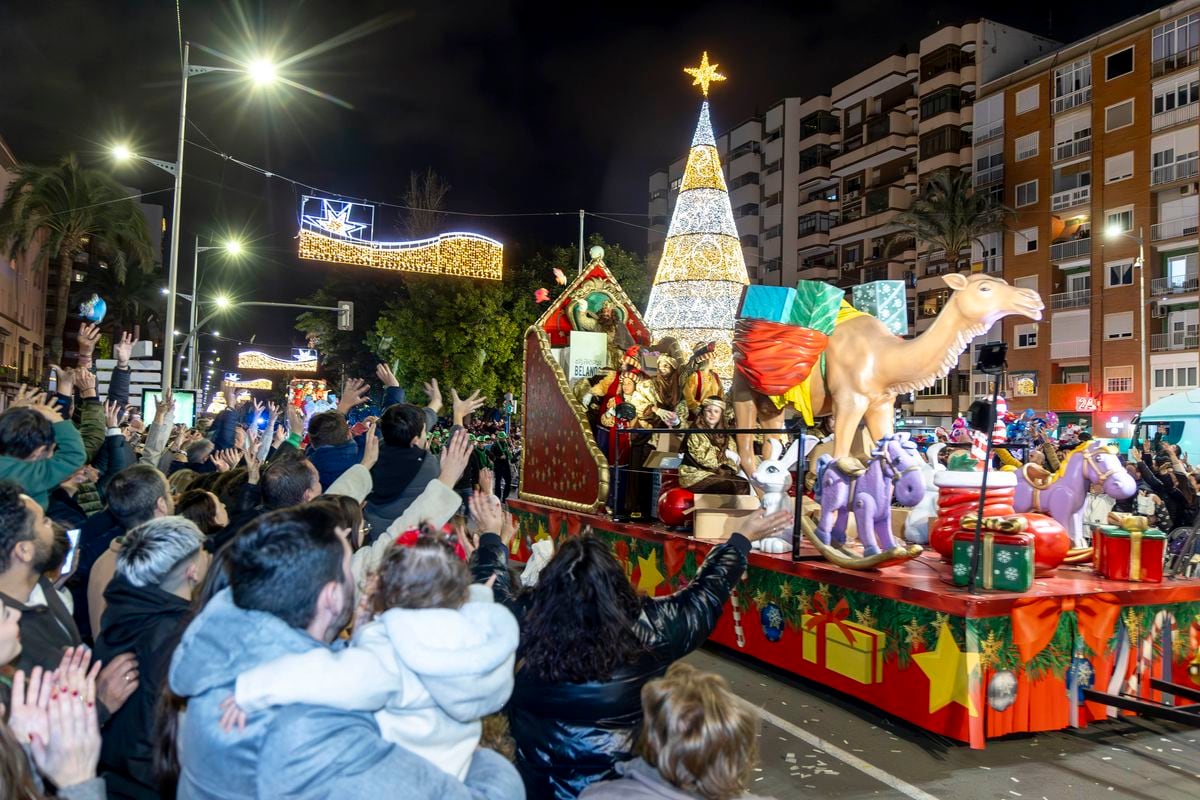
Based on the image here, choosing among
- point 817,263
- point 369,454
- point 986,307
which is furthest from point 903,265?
point 369,454

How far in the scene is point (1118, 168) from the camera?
3762cm

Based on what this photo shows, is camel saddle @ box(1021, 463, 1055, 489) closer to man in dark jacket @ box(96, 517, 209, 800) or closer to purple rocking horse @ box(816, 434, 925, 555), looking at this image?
purple rocking horse @ box(816, 434, 925, 555)

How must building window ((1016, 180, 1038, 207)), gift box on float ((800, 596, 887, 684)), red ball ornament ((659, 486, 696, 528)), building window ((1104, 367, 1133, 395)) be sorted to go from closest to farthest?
gift box on float ((800, 596, 887, 684)) < red ball ornament ((659, 486, 696, 528)) < building window ((1104, 367, 1133, 395)) < building window ((1016, 180, 1038, 207))

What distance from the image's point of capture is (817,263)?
181 feet

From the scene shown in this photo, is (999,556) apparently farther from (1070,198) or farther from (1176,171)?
(1070,198)

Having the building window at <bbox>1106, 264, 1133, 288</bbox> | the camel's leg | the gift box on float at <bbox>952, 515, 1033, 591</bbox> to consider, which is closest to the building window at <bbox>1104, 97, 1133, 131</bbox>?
the building window at <bbox>1106, 264, 1133, 288</bbox>

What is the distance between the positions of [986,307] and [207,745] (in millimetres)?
7120

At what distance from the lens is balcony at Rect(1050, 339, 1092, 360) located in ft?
126

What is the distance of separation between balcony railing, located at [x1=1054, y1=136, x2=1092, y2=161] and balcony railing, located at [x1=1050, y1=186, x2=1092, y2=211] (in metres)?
1.59

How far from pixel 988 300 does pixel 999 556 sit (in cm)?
299

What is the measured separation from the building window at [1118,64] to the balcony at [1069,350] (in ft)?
38.9

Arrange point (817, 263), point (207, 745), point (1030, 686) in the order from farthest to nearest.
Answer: point (817, 263)
point (1030, 686)
point (207, 745)

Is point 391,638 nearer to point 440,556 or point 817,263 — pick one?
point 440,556

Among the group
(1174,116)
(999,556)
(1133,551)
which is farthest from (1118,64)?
(999,556)
